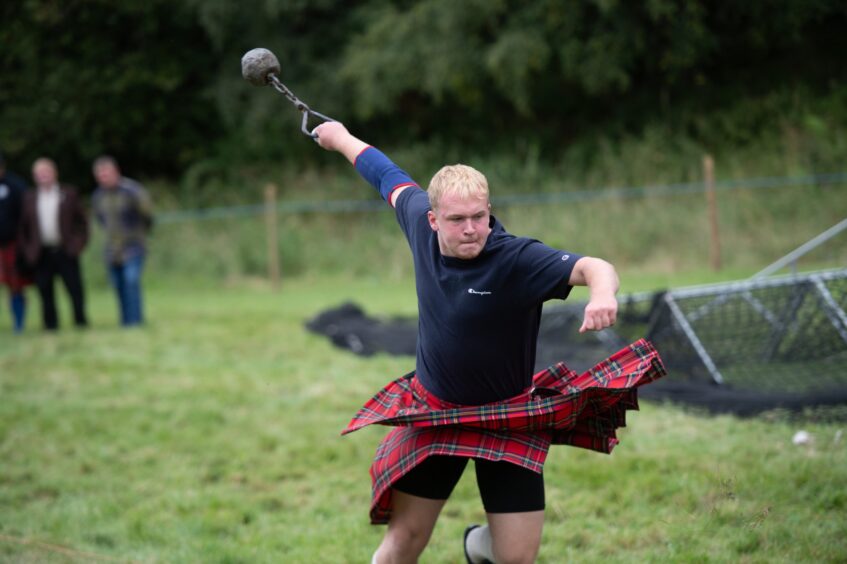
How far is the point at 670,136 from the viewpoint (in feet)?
60.5

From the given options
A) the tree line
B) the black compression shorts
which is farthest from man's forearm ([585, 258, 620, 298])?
the tree line

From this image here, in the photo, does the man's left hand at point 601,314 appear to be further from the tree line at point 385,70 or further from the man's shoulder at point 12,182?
the tree line at point 385,70

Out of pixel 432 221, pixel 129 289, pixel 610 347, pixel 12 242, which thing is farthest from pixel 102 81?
pixel 432 221

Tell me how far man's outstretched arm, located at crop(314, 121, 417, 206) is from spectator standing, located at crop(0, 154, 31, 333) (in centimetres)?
835

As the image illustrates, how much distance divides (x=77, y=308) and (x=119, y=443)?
553cm

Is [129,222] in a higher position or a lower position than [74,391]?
higher

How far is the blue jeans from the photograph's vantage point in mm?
10992

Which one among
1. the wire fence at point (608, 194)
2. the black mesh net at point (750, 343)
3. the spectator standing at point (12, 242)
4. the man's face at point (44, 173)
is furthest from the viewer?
the wire fence at point (608, 194)

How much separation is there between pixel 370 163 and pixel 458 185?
0.78m

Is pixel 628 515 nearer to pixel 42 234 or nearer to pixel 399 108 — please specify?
pixel 42 234

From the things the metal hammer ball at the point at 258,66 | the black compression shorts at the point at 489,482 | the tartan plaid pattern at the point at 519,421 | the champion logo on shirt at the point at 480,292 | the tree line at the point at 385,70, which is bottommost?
the black compression shorts at the point at 489,482

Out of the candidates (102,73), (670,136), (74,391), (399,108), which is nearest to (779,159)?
(670,136)

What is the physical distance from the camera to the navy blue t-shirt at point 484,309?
3117mm

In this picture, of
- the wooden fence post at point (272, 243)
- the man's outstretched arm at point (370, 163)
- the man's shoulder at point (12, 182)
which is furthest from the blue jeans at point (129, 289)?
the man's outstretched arm at point (370, 163)
